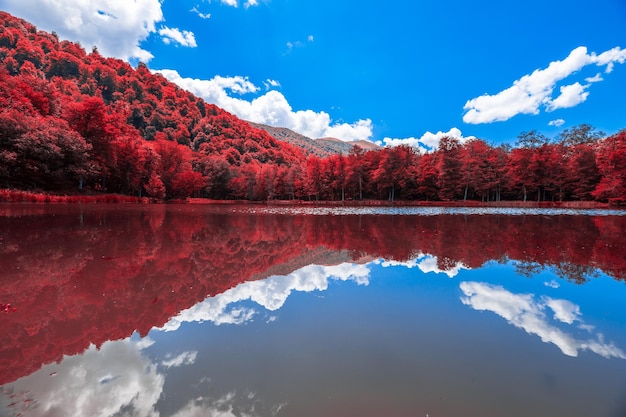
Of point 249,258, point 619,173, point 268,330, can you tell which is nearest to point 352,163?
point 619,173

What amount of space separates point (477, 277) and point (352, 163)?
6285cm

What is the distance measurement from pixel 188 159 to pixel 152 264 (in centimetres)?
7701

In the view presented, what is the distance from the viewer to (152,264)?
7.61 meters

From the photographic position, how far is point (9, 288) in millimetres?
5551

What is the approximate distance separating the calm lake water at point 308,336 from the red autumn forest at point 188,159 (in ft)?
117

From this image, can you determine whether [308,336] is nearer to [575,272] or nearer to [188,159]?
[575,272]

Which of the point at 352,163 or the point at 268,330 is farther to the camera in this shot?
the point at 352,163

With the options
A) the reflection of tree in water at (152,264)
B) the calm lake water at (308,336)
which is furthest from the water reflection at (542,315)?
the reflection of tree in water at (152,264)

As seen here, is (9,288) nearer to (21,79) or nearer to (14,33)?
A: (21,79)

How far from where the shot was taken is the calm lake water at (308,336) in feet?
8.54

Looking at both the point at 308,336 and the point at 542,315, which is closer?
the point at 308,336

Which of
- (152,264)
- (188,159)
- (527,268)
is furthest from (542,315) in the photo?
(188,159)

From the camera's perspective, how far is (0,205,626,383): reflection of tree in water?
13.3 feet

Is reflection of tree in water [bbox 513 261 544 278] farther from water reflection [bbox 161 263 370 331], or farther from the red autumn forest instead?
the red autumn forest
